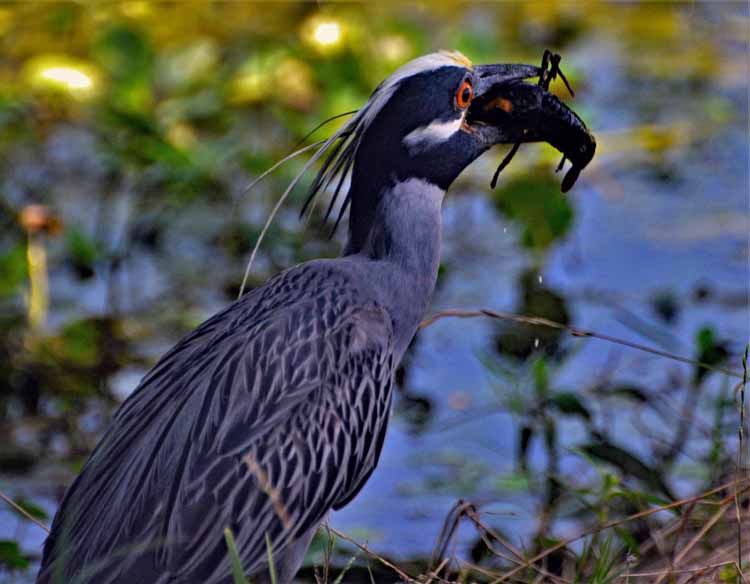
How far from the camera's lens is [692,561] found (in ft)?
11.6

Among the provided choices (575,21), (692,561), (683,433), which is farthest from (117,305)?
(575,21)

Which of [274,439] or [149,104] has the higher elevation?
[149,104]

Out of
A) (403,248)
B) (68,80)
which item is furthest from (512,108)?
(68,80)

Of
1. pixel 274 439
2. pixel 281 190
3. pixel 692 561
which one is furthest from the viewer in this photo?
pixel 281 190

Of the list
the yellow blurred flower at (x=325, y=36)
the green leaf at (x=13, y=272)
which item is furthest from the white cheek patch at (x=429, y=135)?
the yellow blurred flower at (x=325, y=36)

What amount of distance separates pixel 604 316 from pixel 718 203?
3.77 feet

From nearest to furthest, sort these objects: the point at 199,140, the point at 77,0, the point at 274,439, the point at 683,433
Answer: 1. the point at 274,439
2. the point at 683,433
3. the point at 199,140
4. the point at 77,0

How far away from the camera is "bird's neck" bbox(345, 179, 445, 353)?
134 inches

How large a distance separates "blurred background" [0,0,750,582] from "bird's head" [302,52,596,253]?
0.78m

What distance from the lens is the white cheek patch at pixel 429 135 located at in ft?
11.2

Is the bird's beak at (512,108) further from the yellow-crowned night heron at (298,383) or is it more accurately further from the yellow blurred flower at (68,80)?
the yellow blurred flower at (68,80)

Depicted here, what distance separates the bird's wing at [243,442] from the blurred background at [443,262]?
0.44 meters

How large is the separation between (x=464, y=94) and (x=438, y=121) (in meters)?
0.09

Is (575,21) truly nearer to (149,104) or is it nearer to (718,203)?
(718,203)
